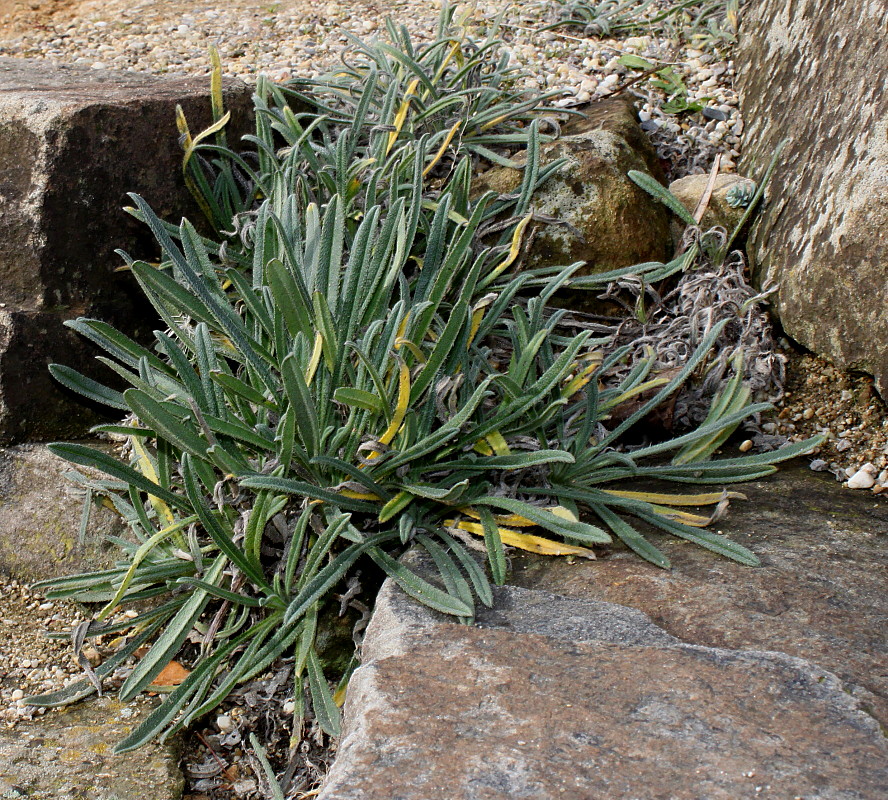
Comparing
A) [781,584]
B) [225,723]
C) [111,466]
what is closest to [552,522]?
[781,584]

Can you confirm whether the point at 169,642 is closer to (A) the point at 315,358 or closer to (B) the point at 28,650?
(B) the point at 28,650

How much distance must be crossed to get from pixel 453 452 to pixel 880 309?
1.04 meters

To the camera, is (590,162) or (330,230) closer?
(330,230)

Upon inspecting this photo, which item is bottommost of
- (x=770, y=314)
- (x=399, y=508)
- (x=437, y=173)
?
(x=399, y=508)

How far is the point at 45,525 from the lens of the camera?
2.09 metres

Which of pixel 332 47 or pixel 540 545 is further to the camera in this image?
pixel 332 47

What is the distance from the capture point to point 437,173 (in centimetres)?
269

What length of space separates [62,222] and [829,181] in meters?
1.96

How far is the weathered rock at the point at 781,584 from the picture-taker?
1412mm

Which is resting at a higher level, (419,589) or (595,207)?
(595,207)

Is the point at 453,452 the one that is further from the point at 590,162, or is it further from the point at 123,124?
the point at 123,124

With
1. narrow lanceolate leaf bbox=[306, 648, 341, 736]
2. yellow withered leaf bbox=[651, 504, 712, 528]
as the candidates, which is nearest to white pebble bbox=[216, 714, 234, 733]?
narrow lanceolate leaf bbox=[306, 648, 341, 736]

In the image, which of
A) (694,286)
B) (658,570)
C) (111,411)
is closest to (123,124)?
(111,411)

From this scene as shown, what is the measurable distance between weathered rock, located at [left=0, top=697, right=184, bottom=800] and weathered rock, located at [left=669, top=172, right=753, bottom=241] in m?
1.96
